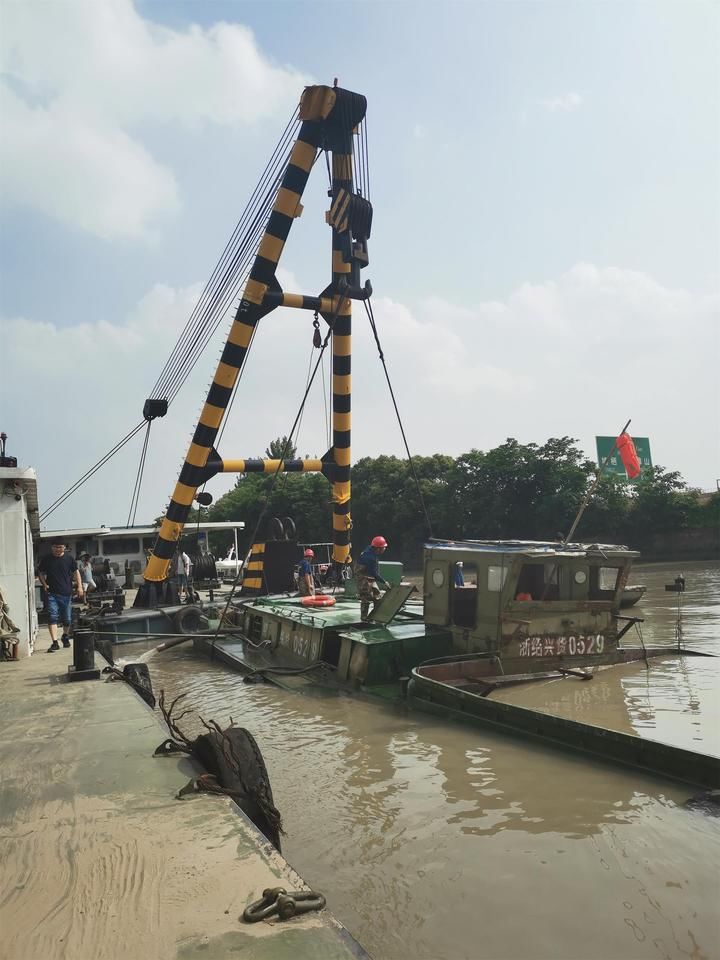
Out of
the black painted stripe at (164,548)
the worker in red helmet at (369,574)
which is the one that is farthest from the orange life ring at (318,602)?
the black painted stripe at (164,548)

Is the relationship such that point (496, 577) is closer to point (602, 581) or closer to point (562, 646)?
point (562, 646)

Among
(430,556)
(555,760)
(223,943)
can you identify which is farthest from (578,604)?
(223,943)

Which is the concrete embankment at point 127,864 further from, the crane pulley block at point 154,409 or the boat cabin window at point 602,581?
the crane pulley block at point 154,409

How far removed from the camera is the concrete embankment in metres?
2.57

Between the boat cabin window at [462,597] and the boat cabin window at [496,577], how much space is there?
0.56 meters

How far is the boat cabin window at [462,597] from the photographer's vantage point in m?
9.55

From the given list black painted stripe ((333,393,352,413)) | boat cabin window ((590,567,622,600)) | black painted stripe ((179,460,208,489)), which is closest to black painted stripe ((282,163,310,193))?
black painted stripe ((333,393,352,413))

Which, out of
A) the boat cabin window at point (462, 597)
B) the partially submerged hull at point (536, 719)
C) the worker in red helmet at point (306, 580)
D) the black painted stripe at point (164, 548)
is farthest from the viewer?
the black painted stripe at point (164, 548)

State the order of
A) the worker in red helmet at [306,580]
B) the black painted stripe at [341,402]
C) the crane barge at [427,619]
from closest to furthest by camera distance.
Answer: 1. the crane barge at [427,619]
2. the worker in red helmet at [306,580]
3. the black painted stripe at [341,402]

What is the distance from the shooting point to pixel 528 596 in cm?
890

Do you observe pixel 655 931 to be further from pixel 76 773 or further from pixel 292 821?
pixel 76 773

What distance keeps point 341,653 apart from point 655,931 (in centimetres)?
663

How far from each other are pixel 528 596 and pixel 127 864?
6.51 meters

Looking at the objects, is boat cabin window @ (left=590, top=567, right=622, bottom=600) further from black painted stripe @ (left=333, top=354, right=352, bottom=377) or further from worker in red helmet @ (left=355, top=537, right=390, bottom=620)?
black painted stripe @ (left=333, top=354, right=352, bottom=377)
